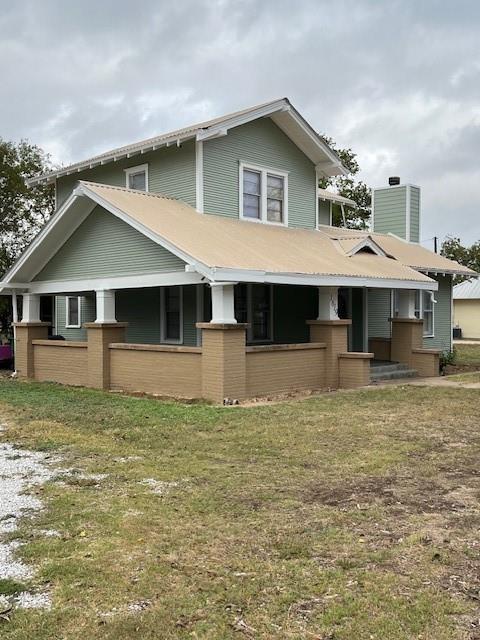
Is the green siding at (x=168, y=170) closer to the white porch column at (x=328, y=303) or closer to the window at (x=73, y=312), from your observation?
the white porch column at (x=328, y=303)

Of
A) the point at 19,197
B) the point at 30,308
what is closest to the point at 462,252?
the point at 19,197

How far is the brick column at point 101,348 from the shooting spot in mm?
14625

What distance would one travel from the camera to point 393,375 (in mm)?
16875

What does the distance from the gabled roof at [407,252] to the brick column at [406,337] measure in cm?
250

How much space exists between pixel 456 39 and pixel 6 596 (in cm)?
1986

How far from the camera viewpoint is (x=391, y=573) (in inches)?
170

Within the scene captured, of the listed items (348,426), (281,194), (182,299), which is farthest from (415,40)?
(348,426)

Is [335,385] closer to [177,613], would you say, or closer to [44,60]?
[177,613]

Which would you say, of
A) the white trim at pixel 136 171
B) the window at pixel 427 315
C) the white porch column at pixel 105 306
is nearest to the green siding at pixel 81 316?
the white trim at pixel 136 171

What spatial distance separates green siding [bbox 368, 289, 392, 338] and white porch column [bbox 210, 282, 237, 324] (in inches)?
361

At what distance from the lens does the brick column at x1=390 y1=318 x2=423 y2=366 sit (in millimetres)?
17984

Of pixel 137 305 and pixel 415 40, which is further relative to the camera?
pixel 415 40

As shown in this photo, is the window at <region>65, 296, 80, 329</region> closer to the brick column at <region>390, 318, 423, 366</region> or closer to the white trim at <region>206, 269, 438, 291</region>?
the brick column at <region>390, 318, 423, 366</region>

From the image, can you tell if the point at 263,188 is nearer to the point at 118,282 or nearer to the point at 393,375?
the point at 118,282
